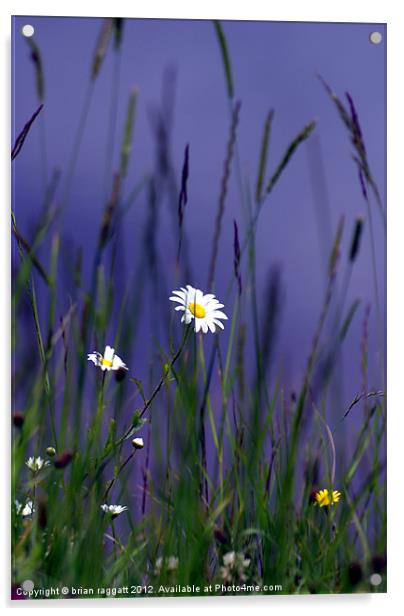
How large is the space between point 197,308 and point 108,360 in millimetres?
196

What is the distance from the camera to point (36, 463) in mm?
1970

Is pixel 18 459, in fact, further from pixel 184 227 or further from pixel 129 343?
pixel 184 227

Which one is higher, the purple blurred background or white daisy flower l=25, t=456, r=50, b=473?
the purple blurred background

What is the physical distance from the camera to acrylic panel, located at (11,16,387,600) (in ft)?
6.51

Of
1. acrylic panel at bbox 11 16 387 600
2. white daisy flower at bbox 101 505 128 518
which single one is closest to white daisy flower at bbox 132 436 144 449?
acrylic panel at bbox 11 16 387 600

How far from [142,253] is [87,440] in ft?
1.21

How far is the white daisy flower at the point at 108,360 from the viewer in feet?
A: 6.56

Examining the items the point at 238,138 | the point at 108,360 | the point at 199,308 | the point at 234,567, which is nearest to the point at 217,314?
the point at 199,308

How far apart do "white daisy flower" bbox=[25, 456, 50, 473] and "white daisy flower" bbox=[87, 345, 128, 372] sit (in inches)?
8.0

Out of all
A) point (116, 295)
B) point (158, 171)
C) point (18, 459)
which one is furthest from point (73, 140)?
point (18, 459)

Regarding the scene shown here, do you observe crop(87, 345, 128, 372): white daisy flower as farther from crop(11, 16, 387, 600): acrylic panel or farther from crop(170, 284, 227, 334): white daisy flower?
crop(170, 284, 227, 334): white daisy flower

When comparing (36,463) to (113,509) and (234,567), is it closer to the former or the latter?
(113,509)

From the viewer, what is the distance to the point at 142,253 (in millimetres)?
2031

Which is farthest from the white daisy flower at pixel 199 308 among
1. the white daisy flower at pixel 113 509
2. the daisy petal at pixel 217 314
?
the white daisy flower at pixel 113 509
